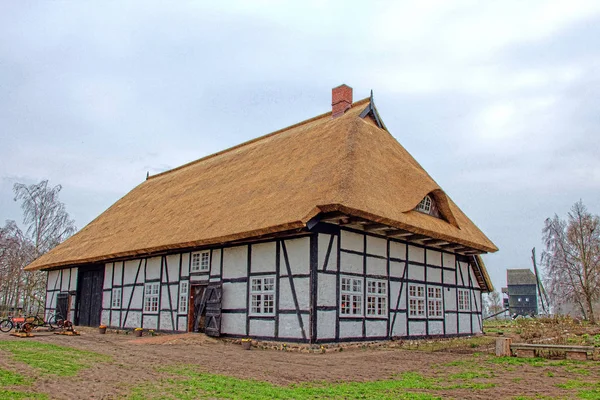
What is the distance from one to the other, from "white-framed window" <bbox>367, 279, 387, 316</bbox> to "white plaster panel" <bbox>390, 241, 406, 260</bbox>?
1.10m

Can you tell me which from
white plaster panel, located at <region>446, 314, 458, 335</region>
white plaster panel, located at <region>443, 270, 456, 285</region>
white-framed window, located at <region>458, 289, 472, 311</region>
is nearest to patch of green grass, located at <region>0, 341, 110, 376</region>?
white plaster panel, located at <region>446, 314, 458, 335</region>

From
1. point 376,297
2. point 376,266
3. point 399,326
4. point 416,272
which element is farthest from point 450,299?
point 376,266

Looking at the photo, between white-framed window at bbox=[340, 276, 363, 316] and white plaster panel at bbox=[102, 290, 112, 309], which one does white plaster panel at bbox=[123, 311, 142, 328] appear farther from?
white-framed window at bbox=[340, 276, 363, 316]

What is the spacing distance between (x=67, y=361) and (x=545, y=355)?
10.7 meters

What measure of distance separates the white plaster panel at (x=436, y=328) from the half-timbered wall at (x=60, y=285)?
53.9 feet

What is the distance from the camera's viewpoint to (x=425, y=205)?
18062 mm

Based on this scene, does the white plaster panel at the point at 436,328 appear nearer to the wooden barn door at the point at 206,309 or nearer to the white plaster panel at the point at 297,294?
the white plaster panel at the point at 297,294

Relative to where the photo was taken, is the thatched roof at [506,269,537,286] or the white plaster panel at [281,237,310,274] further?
the thatched roof at [506,269,537,286]

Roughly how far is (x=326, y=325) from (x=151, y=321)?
27.2 feet

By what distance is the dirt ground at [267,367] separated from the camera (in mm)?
7926

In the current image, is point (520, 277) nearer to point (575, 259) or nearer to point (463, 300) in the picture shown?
point (575, 259)

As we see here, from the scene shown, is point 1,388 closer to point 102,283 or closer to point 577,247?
point 102,283

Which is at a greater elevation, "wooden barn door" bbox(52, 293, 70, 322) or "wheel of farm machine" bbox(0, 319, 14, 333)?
"wooden barn door" bbox(52, 293, 70, 322)

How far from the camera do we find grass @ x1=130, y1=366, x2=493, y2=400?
7.43 m
